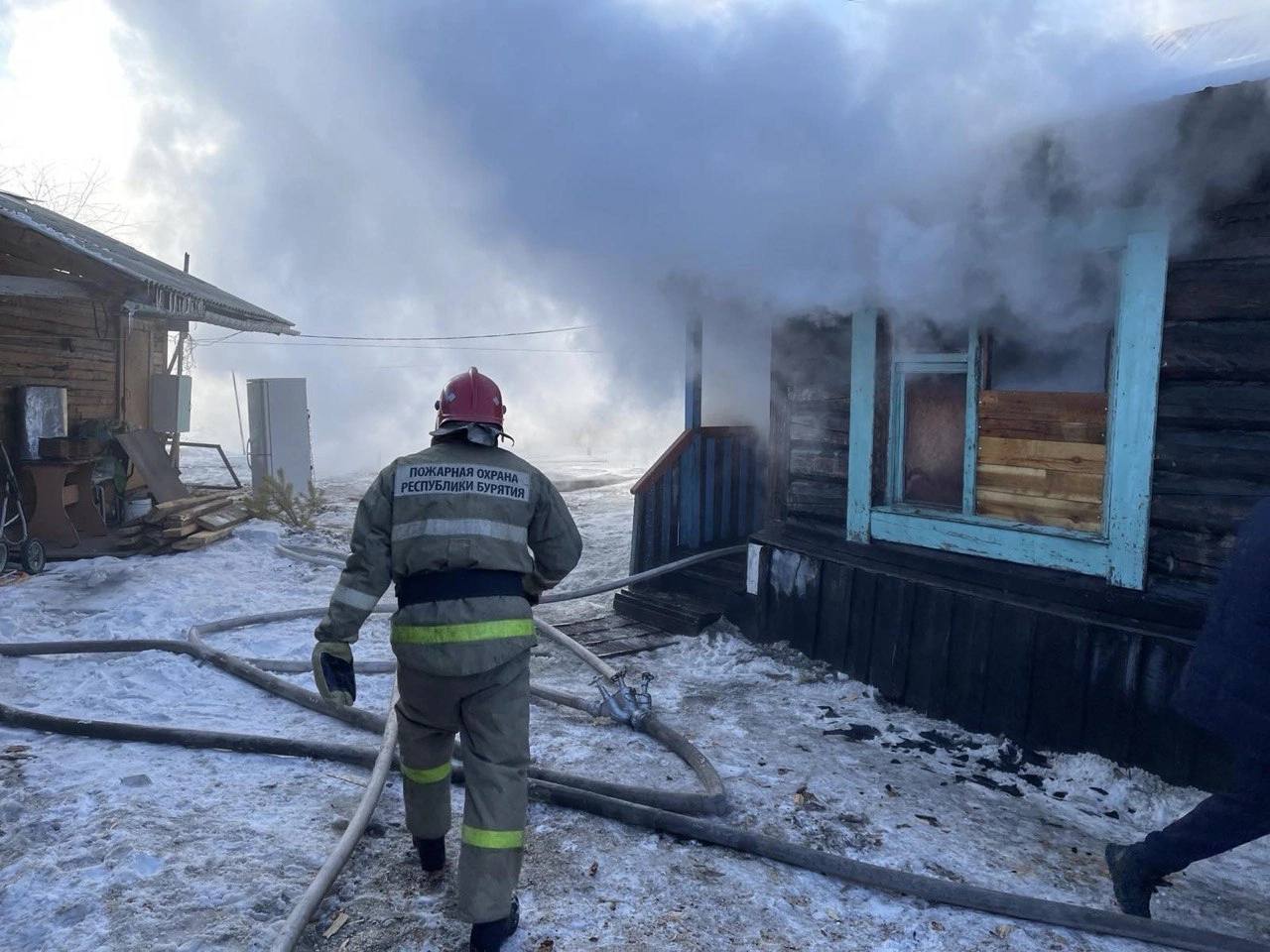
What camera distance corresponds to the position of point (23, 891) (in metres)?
3.08

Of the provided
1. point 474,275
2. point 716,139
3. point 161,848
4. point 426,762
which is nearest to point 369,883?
point 426,762

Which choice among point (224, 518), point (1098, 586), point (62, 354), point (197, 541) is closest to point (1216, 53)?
point (1098, 586)

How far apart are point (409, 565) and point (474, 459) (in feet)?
1.44

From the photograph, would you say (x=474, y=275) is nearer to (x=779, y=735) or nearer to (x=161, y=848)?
(x=779, y=735)

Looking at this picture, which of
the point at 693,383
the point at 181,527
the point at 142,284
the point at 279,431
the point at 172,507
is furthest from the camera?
the point at 279,431

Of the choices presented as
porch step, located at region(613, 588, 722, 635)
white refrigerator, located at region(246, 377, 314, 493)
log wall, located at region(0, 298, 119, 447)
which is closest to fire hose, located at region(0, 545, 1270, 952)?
porch step, located at region(613, 588, 722, 635)

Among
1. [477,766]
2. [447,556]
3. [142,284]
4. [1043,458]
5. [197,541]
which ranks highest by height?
[142,284]

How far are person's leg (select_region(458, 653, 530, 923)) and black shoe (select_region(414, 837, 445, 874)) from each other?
419 mm

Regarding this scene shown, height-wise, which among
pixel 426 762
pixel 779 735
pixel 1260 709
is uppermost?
pixel 1260 709

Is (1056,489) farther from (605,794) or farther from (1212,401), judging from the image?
(605,794)

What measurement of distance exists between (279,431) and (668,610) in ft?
30.7

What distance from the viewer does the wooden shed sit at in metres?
4.13

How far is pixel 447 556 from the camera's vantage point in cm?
301

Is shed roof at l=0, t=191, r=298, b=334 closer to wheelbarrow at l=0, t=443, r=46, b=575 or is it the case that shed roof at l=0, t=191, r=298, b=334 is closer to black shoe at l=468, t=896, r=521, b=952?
wheelbarrow at l=0, t=443, r=46, b=575
